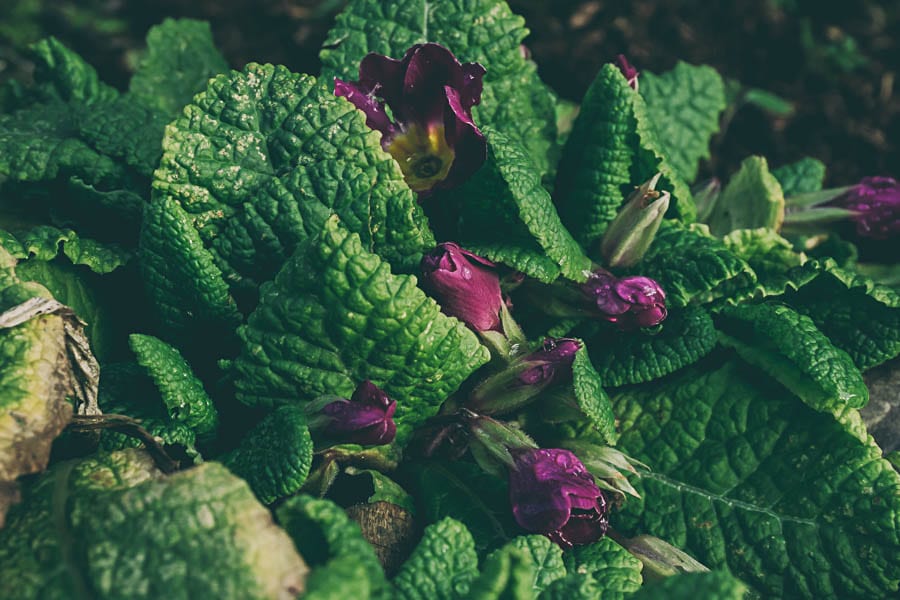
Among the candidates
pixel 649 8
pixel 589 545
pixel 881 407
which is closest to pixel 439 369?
pixel 589 545

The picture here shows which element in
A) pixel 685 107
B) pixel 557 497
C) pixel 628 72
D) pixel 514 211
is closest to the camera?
pixel 557 497

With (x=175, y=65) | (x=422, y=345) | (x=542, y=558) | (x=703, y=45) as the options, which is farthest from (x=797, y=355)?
(x=703, y=45)

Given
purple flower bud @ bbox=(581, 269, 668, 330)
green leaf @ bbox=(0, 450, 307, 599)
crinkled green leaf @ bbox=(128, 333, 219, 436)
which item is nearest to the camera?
green leaf @ bbox=(0, 450, 307, 599)

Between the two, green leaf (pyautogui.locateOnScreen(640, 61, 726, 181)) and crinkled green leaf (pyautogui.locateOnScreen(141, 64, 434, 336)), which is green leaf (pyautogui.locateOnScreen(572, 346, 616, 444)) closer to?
crinkled green leaf (pyautogui.locateOnScreen(141, 64, 434, 336))

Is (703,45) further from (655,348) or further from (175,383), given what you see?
(175,383)

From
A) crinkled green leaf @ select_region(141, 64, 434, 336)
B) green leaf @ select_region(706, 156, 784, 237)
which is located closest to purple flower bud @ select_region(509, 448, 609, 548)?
crinkled green leaf @ select_region(141, 64, 434, 336)

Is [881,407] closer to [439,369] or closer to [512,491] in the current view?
[512,491]
